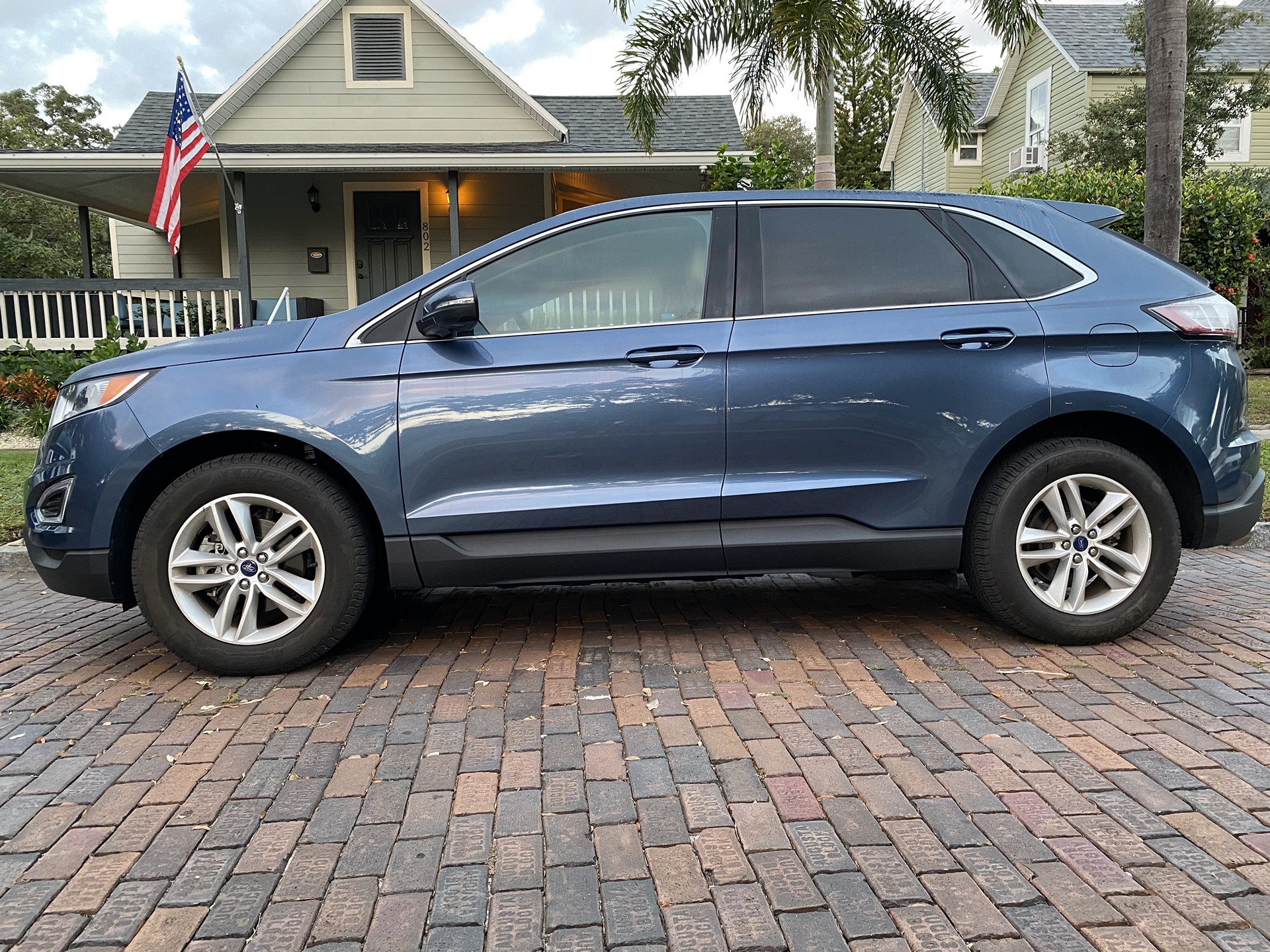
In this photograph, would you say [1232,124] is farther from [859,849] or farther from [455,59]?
[859,849]

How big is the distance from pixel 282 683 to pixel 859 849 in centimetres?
231

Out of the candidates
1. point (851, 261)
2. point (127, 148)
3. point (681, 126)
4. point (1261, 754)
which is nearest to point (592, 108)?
point (681, 126)

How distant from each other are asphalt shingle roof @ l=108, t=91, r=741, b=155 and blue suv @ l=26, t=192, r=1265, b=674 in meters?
10.6

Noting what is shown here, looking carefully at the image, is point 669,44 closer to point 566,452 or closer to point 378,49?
point 378,49

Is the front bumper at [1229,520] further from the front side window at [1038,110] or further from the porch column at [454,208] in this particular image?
the front side window at [1038,110]

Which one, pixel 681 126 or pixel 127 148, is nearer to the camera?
pixel 127 148

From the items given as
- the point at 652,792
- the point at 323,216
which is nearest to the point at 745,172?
the point at 323,216

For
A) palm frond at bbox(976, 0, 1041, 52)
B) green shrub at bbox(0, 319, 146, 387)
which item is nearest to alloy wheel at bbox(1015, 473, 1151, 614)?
palm frond at bbox(976, 0, 1041, 52)

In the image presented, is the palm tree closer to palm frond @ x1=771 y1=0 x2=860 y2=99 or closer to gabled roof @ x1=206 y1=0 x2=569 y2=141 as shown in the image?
palm frond @ x1=771 y1=0 x2=860 y2=99

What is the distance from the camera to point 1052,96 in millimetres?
23359

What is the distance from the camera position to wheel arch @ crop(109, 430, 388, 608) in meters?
3.72

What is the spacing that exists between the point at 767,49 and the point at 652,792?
10726mm

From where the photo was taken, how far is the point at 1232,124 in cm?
2189

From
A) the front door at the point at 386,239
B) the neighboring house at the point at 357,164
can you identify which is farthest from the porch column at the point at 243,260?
the front door at the point at 386,239
